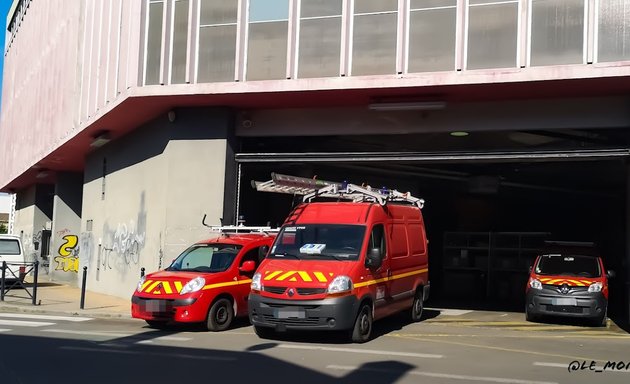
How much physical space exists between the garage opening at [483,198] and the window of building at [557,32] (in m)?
2.26

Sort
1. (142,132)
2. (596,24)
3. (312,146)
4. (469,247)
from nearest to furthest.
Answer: (596,24)
(312,146)
(142,132)
(469,247)

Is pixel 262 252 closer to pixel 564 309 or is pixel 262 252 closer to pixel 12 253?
pixel 564 309

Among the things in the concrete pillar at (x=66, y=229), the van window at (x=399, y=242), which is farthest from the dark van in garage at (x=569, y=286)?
the concrete pillar at (x=66, y=229)

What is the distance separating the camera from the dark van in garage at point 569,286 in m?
14.4

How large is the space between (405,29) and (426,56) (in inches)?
32.7

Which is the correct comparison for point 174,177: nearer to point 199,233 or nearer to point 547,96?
point 199,233

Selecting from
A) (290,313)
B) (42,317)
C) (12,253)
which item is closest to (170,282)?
(290,313)

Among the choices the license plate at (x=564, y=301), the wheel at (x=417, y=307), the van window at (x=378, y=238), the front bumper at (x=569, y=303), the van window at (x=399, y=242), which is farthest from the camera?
the license plate at (x=564, y=301)

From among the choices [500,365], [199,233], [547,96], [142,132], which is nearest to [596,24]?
[547,96]

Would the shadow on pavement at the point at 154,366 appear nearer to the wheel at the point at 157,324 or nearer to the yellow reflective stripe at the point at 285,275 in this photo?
the yellow reflective stripe at the point at 285,275

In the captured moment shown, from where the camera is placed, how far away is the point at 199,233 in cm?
1775

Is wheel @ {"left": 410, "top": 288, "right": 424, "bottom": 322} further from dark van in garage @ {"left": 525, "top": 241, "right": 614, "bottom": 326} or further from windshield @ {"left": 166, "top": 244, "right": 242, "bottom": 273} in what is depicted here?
windshield @ {"left": 166, "top": 244, "right": 242, "bottom": 273}

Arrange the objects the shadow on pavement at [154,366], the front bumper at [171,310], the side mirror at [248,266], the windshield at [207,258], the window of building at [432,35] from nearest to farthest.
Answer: the shadow on pavement at [154,366] → the front bumper at [171,310] → the side mirror at [248,266] → the windshield at [207,258] → the window of building at [432,35]

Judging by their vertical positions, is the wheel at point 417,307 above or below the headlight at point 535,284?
below
